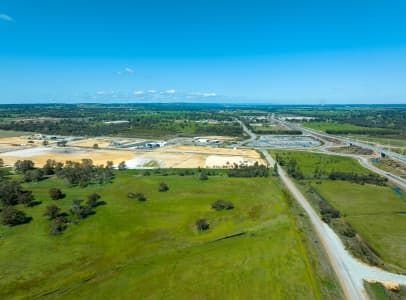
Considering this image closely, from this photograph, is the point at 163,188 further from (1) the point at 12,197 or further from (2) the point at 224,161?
(2) the point at 224,161

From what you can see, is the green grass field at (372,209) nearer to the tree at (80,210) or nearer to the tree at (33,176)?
the tree at (80,210)

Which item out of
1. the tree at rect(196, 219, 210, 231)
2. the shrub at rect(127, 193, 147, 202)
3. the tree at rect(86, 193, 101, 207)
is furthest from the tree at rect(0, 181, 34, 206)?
the tree at rect(196, 219, 210, 231)

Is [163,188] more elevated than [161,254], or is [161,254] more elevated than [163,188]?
[163,188]

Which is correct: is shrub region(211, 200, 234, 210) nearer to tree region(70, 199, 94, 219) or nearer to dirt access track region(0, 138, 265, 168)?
tree region(70, 199, 94, 219)

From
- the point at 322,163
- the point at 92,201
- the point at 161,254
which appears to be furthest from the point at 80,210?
the point at 322,163

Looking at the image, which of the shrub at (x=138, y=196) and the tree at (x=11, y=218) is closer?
the tree at (x=11, y=218)

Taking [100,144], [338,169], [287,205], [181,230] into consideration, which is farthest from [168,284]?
[100,144]

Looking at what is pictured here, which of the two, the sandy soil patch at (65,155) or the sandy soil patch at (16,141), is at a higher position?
the sandy soil patch at (16,141)

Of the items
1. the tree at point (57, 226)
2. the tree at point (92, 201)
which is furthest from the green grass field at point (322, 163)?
the tree at point (57, 226)
